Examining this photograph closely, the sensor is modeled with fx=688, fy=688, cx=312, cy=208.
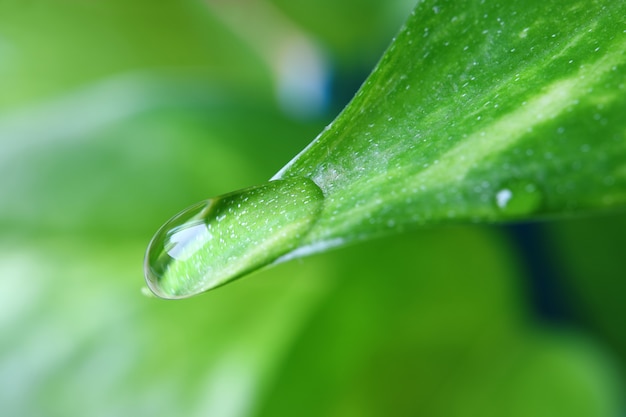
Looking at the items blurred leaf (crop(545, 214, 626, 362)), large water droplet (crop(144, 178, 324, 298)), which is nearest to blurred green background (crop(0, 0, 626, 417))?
blurred leaf (crop(545, 214, 626, 362))

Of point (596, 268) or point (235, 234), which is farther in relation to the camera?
point (596, 268)

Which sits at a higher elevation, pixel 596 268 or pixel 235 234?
pixel 235 234

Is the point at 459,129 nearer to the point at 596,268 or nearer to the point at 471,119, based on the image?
the point at 471,119

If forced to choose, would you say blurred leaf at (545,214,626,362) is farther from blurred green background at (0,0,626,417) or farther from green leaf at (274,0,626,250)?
green leaf at (274,0,626,250)

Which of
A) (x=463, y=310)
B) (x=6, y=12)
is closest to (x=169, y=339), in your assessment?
→ (x=463, y=310)

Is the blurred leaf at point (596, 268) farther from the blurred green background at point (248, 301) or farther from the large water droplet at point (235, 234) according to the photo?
the large water droplet at point (235, 234)

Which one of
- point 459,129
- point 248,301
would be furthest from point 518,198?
point 248,301

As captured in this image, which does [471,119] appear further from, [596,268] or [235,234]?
[596,268]
